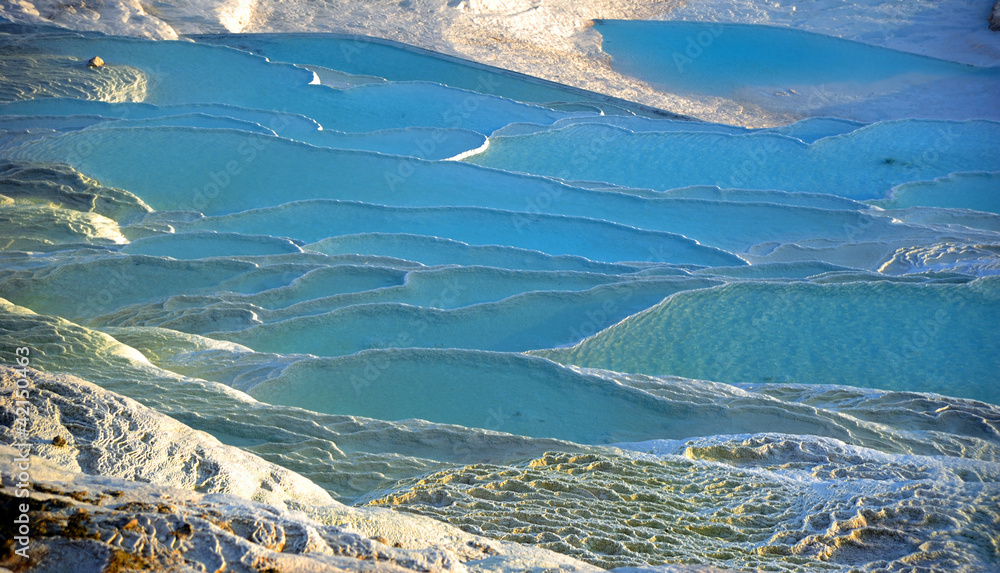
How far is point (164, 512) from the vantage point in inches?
36.7

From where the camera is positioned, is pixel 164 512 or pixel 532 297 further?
pixel 532 297

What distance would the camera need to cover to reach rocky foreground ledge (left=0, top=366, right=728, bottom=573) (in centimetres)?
→ 86

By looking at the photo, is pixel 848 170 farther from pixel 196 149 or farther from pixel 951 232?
pixel 196 149

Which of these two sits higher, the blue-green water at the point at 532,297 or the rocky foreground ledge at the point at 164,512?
the rocky foreground ledge at the point at 164,512

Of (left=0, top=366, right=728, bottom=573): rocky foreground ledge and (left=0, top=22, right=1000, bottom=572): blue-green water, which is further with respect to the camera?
(left=0, top=22, right=1000, bottom=572): blue-green water

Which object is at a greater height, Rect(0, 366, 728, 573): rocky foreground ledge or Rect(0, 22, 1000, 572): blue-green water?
Rect(0, 366, 728, 573): rocky foreground ledge

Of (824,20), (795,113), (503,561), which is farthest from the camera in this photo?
(824,20)

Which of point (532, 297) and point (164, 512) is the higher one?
point (164, 512)

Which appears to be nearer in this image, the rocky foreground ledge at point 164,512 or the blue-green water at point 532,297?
the rocky foreground ledge at point 164,512

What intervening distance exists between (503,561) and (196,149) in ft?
14.6

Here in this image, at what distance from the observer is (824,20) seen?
37.7 ft

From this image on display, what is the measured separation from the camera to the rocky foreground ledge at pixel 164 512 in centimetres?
86

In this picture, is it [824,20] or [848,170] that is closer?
[848,170]

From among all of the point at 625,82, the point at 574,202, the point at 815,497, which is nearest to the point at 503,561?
the point at 815,497
